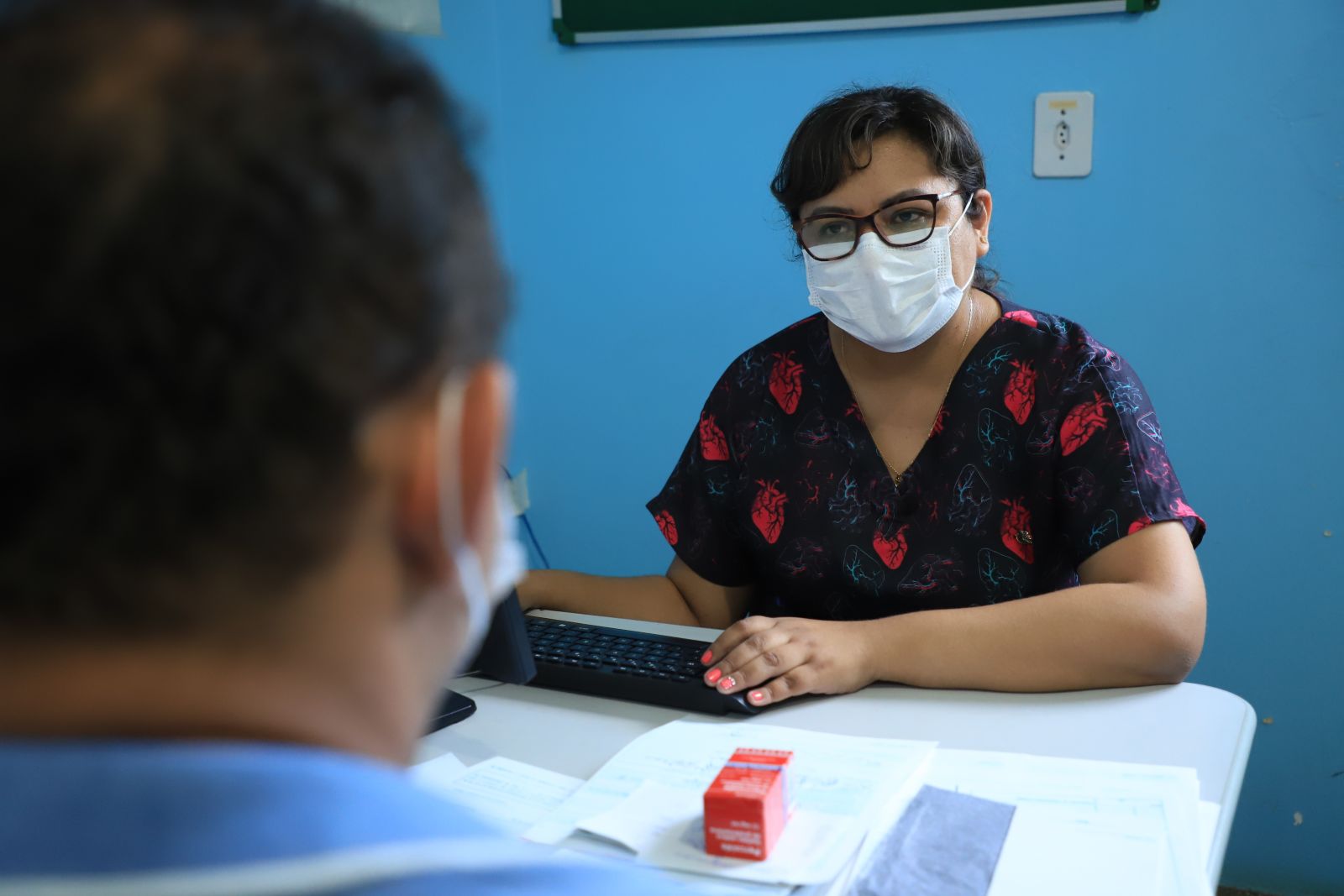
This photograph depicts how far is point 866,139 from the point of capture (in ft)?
4.53

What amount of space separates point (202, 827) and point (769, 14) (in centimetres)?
204

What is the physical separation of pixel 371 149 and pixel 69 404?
4.2 inches

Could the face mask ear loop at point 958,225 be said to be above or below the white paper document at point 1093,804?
above

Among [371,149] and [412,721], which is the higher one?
[371,149]

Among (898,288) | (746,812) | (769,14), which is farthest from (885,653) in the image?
(769,14)

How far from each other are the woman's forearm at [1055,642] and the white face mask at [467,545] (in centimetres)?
70

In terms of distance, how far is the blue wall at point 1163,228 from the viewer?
5.98 ft

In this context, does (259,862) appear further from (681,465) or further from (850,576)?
(681,465)

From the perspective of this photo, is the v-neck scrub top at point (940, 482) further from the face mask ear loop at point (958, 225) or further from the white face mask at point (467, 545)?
the white face mask at point (467, 545)

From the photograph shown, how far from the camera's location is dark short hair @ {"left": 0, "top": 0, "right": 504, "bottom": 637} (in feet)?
0.93

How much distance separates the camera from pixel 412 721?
40cm

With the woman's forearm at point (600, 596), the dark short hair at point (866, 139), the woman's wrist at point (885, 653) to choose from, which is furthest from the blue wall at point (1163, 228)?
the woman's wrist at point (885, 653)

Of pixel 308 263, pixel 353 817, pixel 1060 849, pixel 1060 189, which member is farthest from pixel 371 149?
pixel 1060 189

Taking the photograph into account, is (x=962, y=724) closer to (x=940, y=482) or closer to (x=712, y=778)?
(x=712, y=778)
